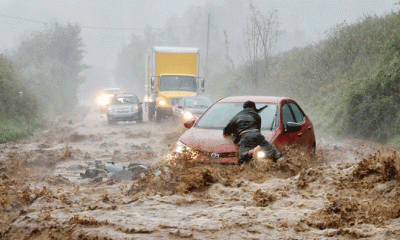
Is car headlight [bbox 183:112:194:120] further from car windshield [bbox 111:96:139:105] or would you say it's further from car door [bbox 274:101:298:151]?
car door [bbox 274:101:298:151]

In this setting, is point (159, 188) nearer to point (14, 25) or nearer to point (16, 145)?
point (16, 145)

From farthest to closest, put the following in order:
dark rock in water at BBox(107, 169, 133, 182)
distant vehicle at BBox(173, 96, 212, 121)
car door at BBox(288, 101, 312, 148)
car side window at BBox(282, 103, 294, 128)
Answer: distant vehicle at BBox(173, 96, 212, 121)
dark rock in water at BBox(107, 169, 133, 182)
car door at BBox(288, 101, 312, 148)
car side window at BBox(282, 103, 294, 128)

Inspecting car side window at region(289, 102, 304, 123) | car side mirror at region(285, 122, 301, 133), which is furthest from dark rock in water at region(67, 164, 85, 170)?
car side mirror at region(285, 122, 301, 133)

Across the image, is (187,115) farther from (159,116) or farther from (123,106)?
(123,106)

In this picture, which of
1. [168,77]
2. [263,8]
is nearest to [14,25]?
[263,8]

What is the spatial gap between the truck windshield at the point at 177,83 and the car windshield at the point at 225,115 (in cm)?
1729

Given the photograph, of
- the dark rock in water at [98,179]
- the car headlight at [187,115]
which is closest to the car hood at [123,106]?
the car headlight at [187,115]

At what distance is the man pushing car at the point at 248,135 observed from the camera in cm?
775

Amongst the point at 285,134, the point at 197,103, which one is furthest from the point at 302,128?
the point at 197,103

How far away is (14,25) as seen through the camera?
16762cm

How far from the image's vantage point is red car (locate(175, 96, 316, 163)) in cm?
793

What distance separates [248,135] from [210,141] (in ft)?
2.10

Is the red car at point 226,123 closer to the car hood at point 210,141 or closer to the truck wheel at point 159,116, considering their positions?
the car hood at point 210,141

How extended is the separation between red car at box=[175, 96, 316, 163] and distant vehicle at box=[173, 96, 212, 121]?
11382 millimetres
